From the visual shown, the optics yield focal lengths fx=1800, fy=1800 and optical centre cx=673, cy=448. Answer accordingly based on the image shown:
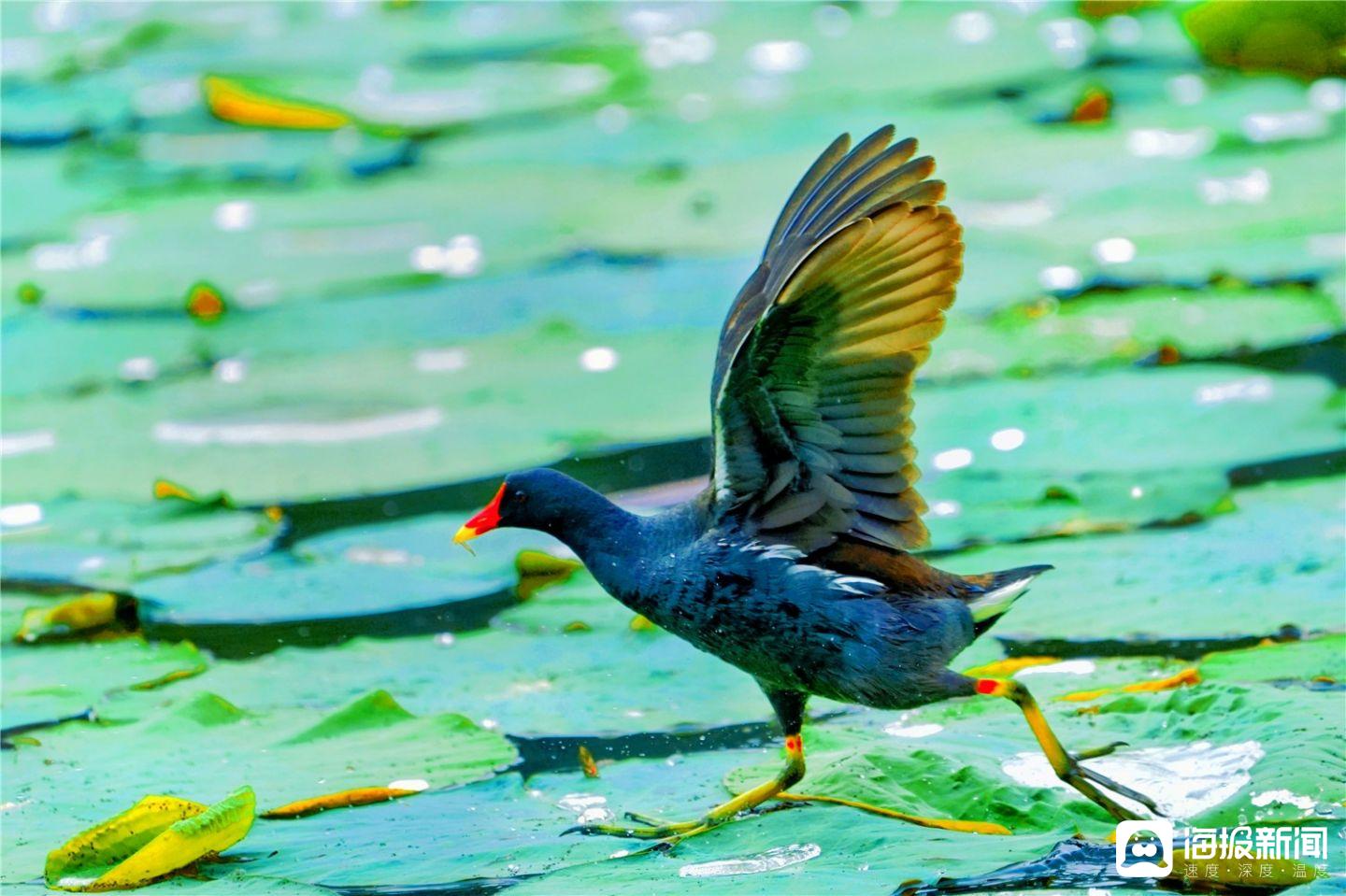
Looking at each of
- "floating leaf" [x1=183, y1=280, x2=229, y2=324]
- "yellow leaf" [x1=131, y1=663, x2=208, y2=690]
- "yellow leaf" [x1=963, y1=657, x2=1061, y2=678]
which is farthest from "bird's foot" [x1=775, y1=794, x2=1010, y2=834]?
"floating leaf" [x1=183, y1=280, x2=229, y2=324]

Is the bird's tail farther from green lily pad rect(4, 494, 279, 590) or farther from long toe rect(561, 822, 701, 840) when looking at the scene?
green lily pad rect(4, 494, 279, 590)

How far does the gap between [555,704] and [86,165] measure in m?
6.14

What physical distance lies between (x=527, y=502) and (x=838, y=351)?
0.80 m

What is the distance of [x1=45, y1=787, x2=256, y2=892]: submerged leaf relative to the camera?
3.17 m

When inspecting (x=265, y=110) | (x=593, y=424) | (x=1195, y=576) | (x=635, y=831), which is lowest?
(x=635, y=831)

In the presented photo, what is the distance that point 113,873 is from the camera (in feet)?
10.5

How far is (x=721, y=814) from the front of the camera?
3381 millimetres

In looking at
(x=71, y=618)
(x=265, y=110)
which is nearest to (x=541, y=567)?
(x=71, y=618)

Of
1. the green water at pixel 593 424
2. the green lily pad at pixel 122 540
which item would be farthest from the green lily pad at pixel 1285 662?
the green lily pad at pixel 122 540

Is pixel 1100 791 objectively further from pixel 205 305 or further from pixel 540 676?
pixel 205 305

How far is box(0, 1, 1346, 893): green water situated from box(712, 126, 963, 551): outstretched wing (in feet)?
1.69

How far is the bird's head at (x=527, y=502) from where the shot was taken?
369 centimetres

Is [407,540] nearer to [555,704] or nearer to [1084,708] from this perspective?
[555,704]

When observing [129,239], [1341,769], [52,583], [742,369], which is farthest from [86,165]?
[1341,769]
